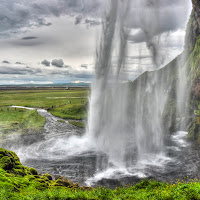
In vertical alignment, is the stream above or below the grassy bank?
below

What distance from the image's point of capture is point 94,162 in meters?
27.2

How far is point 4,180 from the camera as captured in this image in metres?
13.2

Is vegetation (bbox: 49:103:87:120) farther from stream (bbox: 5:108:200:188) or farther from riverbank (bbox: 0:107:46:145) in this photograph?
stream (bbox: 5:108:200:188)

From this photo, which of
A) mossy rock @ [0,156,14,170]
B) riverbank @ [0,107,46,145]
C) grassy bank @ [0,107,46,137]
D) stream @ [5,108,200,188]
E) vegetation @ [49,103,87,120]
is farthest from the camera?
vegetation @ [49,103,87,120]

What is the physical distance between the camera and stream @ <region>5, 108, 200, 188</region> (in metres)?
22.4

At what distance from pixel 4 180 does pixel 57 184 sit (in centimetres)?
505

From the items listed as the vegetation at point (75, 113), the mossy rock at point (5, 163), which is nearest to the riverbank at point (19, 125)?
the vegetation at point (75, 113)

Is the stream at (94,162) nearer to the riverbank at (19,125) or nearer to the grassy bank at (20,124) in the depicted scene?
the riverbank at (19,125)

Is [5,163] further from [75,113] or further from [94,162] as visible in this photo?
[75,113]

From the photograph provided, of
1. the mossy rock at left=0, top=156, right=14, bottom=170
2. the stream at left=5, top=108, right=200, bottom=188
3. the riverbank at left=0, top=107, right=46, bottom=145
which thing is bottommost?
the stream at left=5, top=108, right=200, bottom=188

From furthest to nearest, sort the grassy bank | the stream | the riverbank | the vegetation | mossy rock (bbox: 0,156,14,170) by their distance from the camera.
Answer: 1. the vegetation
2. the grassy bank
3. the riverbank
4. the stream
5. mossy rock (bbox: 0,156,14,170)

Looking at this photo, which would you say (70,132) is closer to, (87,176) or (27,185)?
(87,176)

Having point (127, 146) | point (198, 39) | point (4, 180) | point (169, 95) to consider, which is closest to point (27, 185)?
point (4, 180)

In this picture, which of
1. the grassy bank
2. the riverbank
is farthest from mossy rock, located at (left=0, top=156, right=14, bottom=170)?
the grassy bank
